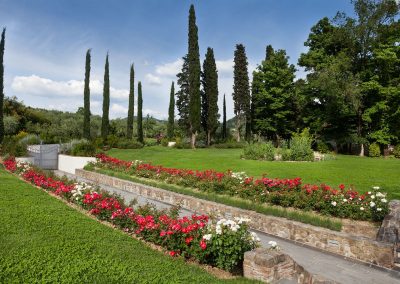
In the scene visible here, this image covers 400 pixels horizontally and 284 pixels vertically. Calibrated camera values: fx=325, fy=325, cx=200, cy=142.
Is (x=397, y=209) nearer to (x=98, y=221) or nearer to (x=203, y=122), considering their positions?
(x=98, y=221)

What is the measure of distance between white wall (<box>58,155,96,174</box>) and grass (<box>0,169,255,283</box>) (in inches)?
431

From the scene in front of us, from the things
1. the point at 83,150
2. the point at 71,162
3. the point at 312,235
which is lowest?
the point at 312,235

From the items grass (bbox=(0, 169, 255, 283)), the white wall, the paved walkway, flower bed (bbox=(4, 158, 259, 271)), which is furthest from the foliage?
the paved walkway

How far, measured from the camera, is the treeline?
24.0 meters

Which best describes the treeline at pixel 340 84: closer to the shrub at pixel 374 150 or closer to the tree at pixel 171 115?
the shrub at pixel 374 150

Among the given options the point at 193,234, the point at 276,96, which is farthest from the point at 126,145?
the point at 193,234

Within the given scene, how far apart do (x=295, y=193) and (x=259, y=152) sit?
360 inches

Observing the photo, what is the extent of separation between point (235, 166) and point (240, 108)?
2586 centimetres

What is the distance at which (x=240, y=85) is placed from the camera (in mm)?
39062

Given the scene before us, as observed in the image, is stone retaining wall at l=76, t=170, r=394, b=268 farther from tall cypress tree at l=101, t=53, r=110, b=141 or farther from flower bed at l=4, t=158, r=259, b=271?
tall cypress tree at l=101, t=53, r=110, b=141

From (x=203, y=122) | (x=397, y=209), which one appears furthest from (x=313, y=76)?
(x=397, y=209)

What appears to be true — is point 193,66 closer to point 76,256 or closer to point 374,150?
point 374,150

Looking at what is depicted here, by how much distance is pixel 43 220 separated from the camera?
661 cm

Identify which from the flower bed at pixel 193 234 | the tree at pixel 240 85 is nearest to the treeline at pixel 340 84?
the tree at pixel 240 85
